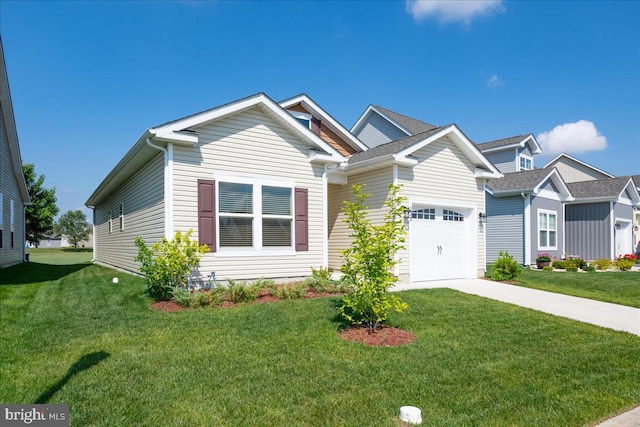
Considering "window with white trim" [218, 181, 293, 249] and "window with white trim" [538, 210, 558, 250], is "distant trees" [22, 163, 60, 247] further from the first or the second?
"window with white trim" [538, 210, 558, 250]

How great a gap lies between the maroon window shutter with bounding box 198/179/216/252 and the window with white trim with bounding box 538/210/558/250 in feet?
50.1

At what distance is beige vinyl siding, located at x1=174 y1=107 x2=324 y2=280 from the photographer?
883cm

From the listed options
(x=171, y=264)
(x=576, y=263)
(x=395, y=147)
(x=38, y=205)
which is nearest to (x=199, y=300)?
(x=171, y=264)

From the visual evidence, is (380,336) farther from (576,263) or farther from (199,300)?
(576,263)

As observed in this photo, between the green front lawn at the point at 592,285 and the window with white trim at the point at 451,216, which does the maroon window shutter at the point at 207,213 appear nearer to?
the window with white trim at the point at 451,216

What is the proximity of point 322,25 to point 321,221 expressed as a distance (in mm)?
7438

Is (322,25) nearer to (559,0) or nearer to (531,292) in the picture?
(559,0)

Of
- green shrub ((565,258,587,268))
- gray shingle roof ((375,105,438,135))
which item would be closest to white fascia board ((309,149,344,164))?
gray shingle roof ((375,105,438,135))

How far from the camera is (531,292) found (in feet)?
34.1

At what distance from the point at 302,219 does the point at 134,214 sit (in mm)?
5662

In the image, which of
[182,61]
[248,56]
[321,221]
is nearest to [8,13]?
[182,61]

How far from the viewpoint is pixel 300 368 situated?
4.46 meters

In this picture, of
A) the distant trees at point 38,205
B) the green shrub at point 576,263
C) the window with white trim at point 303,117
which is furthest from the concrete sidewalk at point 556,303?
the distant trees at point 38,205

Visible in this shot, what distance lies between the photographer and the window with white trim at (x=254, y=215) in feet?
30.5
